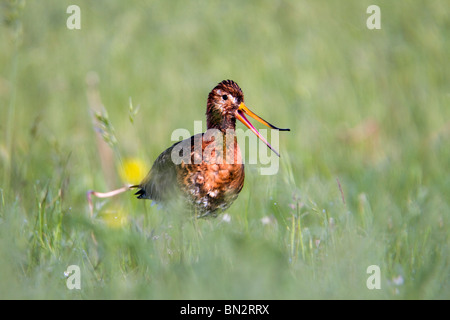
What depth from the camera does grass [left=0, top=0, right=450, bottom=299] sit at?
8.96 ft

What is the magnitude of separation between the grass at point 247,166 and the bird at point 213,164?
0.46 feet

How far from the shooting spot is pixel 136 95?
6.74 m

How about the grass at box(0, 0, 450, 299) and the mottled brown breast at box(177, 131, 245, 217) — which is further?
the mottled brown breast at box(177, 131, 245, 217)

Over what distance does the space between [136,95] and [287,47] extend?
1961 millimetres

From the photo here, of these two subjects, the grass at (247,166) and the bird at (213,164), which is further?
the bird at (213,164)

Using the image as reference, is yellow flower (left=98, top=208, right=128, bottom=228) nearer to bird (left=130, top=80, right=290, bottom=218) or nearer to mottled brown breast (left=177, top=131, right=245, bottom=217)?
bird (left=130, top=80, right=290, bottom=218)

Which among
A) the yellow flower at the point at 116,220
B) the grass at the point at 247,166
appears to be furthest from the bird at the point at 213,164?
the yellow flower at the point at 116,220

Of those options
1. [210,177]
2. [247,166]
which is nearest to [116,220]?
[210,177]

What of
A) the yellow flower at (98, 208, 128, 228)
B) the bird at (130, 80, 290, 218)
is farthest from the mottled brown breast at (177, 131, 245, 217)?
the yellow flower at (98, 208, 128, 228)

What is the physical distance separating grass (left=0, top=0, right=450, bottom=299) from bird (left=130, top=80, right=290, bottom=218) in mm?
140

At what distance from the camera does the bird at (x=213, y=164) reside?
3543mm

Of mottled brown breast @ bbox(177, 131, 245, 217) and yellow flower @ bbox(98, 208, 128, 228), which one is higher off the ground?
mottled brown breast @ bbox(177, 131, 245, 217)

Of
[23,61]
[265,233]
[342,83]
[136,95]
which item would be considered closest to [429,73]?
[342,83]

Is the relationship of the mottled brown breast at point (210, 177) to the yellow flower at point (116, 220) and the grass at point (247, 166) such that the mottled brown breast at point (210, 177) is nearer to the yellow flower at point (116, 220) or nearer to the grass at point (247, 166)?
the grass at point (247, 166)
